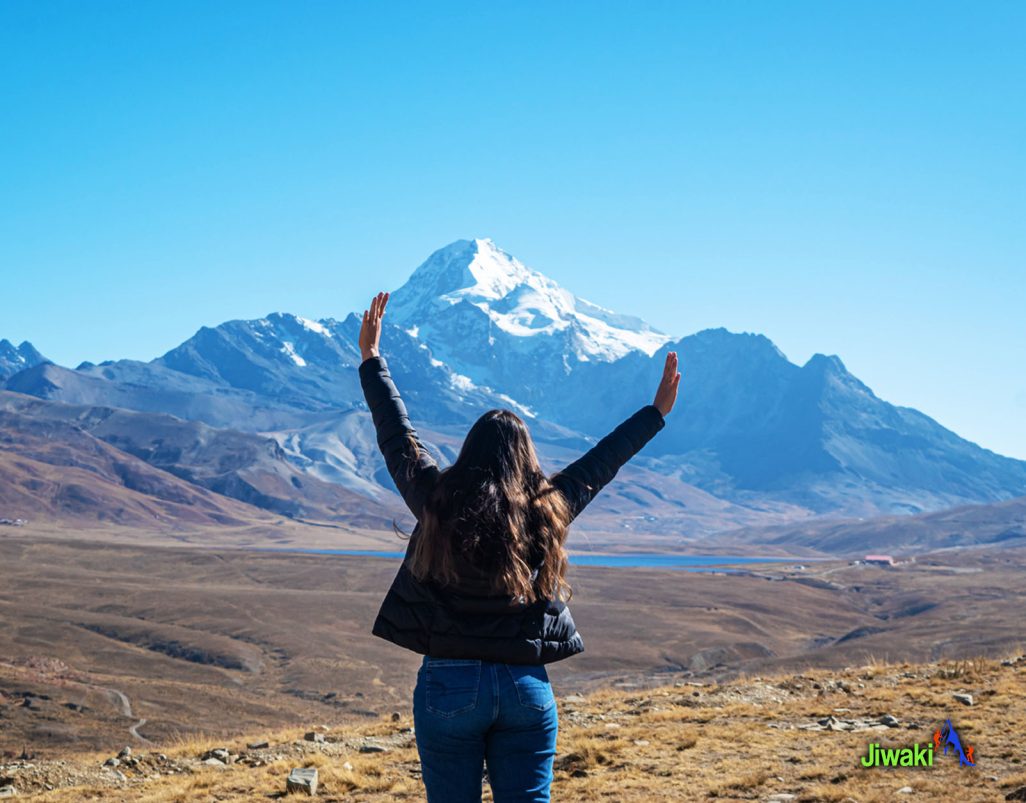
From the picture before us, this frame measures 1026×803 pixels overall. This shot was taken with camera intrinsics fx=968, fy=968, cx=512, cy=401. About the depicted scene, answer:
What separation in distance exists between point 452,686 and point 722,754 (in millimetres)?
7333

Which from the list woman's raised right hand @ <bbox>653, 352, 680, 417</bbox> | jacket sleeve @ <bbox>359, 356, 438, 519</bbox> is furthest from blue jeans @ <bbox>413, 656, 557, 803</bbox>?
woman's raised right hand @ <bbox>653, 352, 680, 417</bbox>

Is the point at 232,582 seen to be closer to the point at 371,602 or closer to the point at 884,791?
the point at 371,602

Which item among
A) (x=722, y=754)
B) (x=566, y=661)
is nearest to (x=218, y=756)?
(x=722, y=754)

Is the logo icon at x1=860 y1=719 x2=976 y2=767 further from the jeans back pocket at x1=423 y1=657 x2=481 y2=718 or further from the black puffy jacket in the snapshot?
the jeans back pocket at x1=423 y1=657 x2=481 y2=718

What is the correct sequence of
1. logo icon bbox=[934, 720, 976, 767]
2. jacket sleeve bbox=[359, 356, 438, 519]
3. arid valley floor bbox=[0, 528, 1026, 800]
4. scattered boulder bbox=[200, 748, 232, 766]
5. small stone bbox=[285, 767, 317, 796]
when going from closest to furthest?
jacket sleeve bbox=[359, 356, 438, 519], logo icon bbox=[934, 720, 976, 767], small stone bbox=[285, 767, 317, 796], arid valley floor bbox=[0, 528, 1026, 800], scattered boulder bbox=[200, 748, 232, 766]

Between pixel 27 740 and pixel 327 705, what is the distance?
58.4ft

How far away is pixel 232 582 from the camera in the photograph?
4296 inches

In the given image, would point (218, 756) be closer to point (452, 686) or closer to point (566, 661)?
point (452, 686)

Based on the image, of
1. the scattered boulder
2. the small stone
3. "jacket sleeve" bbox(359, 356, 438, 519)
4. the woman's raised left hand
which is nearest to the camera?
"jacket sleeve" bbox(359, 356, 438, 519)

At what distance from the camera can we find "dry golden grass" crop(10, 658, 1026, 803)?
8.73 metres

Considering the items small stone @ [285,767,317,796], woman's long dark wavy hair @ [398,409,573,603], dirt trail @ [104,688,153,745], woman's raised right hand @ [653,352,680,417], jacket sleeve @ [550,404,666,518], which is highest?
woman's raised right hand @ [653,352,680,417]

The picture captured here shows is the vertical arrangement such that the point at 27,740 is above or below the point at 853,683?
below

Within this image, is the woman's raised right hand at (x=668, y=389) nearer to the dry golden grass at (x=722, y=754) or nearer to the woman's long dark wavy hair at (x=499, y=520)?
the woman's long dark wavy hair at (x=499, y=520)

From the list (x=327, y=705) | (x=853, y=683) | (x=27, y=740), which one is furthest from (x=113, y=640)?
(x=853, y=683)
